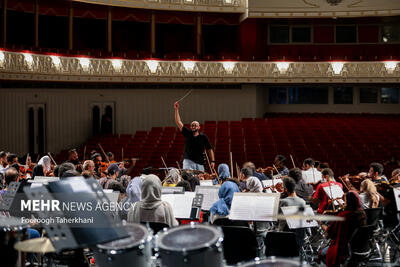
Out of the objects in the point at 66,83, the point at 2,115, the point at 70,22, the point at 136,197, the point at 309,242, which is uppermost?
the point at 70,22

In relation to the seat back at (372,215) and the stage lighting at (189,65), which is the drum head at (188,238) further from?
the stage lighting at (189,65)

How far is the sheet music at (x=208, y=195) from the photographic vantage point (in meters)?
6.97

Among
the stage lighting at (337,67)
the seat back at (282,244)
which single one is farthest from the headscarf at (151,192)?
the stage lighting at (337,67)

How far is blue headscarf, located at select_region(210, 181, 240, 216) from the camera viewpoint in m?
6.42

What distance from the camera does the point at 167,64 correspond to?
66.0 ft

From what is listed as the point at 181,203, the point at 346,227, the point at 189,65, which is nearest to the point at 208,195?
the point at 181,203

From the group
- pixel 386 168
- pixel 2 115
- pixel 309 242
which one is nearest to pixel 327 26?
pixel 386 168

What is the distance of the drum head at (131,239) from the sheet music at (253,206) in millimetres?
1581

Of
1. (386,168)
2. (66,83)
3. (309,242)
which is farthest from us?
(66,83)

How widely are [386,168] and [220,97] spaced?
941cm

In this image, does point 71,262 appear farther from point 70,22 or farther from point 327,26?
point 327,26

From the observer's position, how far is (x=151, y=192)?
5.41m

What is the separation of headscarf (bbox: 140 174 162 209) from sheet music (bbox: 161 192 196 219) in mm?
804

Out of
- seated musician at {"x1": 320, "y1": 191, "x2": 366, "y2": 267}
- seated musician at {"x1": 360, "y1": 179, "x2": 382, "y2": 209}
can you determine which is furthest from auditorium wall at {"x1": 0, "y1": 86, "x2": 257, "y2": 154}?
seated musician at {"x1": 320, "y1": 191, "x2": 366, "y2": 267}
